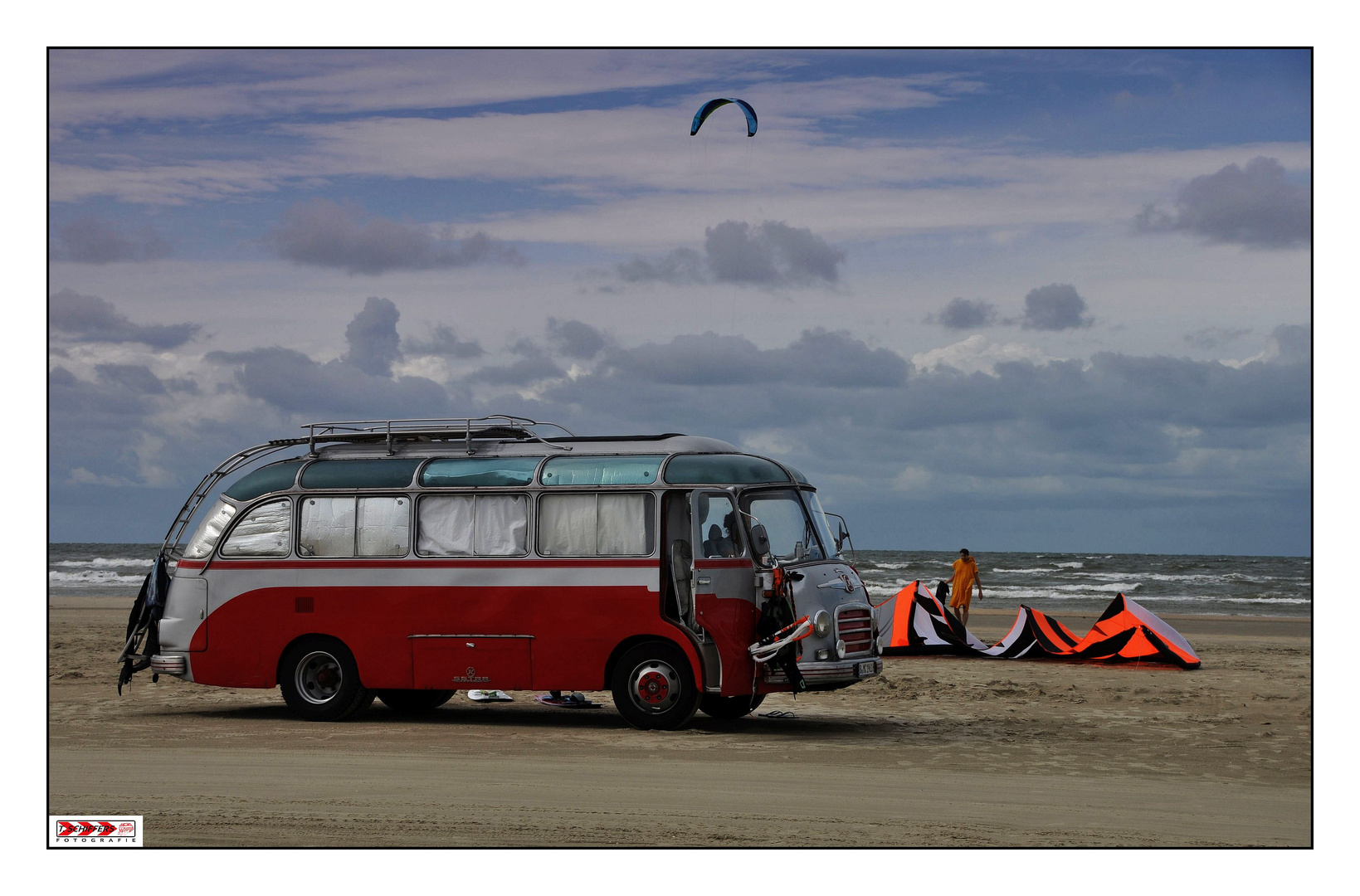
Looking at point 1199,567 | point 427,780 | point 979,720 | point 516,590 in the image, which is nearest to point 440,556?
point 516,590

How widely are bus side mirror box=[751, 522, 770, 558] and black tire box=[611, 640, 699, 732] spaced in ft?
4.31

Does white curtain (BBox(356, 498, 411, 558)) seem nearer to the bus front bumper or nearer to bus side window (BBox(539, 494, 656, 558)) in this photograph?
bus side window (BBox(539, 494, 656, 558))

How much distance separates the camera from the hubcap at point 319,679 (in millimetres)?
15016

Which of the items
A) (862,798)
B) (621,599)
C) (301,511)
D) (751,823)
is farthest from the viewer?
(301,511)

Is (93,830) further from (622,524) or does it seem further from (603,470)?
(603,470)

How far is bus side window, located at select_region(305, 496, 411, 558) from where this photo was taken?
14758 mm

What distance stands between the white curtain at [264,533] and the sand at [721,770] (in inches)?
74.7

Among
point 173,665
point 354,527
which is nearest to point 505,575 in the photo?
point 354,527

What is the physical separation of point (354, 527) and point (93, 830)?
20.2 ft

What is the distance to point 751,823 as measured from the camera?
9445 mm

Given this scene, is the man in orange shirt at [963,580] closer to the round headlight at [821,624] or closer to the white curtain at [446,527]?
the round headlight at [821,624]

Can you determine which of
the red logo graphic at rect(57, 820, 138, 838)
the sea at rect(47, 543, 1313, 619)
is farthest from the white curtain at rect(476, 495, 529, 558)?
the sea at rect(47, 543, 1313, 619)

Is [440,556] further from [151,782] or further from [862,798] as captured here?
[862,798]

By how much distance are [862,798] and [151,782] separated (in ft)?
18.7
